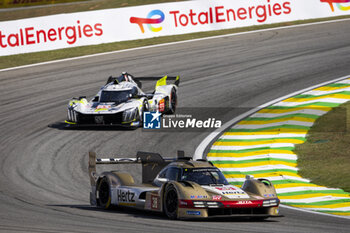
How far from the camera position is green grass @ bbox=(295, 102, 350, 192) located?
15852 millimetres

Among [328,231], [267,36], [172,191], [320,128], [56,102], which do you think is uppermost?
[267,36]

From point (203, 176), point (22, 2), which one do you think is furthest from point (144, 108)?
point (22, 2)

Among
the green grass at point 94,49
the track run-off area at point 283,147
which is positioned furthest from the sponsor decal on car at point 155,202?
the green grass at point 94,49

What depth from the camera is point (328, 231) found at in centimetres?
1073

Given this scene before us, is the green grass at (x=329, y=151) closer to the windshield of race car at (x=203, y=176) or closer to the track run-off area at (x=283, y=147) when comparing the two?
the track run-off area at (x=283, y=147)

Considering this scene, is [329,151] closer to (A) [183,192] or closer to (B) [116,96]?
(A) [183,192]

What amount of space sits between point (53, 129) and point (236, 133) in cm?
585

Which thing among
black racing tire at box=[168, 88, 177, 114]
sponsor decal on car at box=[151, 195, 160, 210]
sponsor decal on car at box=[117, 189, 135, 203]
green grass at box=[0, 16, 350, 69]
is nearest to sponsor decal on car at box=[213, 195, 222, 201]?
sponsor decal on car at box=[151, 195, 160, 210]

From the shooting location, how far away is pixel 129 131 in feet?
71.8

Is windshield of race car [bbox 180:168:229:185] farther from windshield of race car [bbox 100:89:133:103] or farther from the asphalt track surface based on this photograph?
windshield of race car [bbox 100:89:133:103]

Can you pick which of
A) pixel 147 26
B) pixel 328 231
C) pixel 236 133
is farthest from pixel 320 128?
pixel 147 26

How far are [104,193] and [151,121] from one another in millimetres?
8651

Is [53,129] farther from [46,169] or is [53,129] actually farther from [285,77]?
[285,77]

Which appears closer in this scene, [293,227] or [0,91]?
[293,227]
